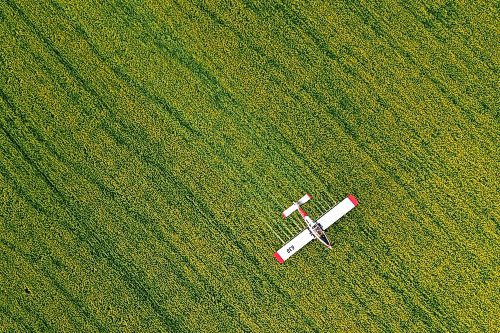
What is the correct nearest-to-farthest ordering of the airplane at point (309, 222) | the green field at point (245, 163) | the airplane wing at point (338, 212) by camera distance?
1. the airplane at point (309, 222)
2. the airplane wing at point (338, 212)
3. the green field at point (245, 163)

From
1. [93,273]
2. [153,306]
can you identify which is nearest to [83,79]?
[93,273]

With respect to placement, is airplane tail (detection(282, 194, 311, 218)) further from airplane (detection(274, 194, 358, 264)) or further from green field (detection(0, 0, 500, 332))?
green field (detection(0, 0, 500, 332))

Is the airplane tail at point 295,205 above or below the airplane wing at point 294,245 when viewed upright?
above

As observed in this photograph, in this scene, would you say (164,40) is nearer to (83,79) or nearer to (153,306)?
(83,79)

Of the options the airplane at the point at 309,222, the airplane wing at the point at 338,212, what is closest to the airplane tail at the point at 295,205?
the airplane at the point at 309,222

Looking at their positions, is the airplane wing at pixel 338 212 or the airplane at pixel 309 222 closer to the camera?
the airplane at pixel 309 222

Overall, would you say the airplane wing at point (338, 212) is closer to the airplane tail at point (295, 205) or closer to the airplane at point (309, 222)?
the airplane at point (309, 222)

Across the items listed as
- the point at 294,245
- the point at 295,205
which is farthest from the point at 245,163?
the point at 294,245

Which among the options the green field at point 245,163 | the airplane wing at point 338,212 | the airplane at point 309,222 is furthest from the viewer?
the green field at point 245,163
